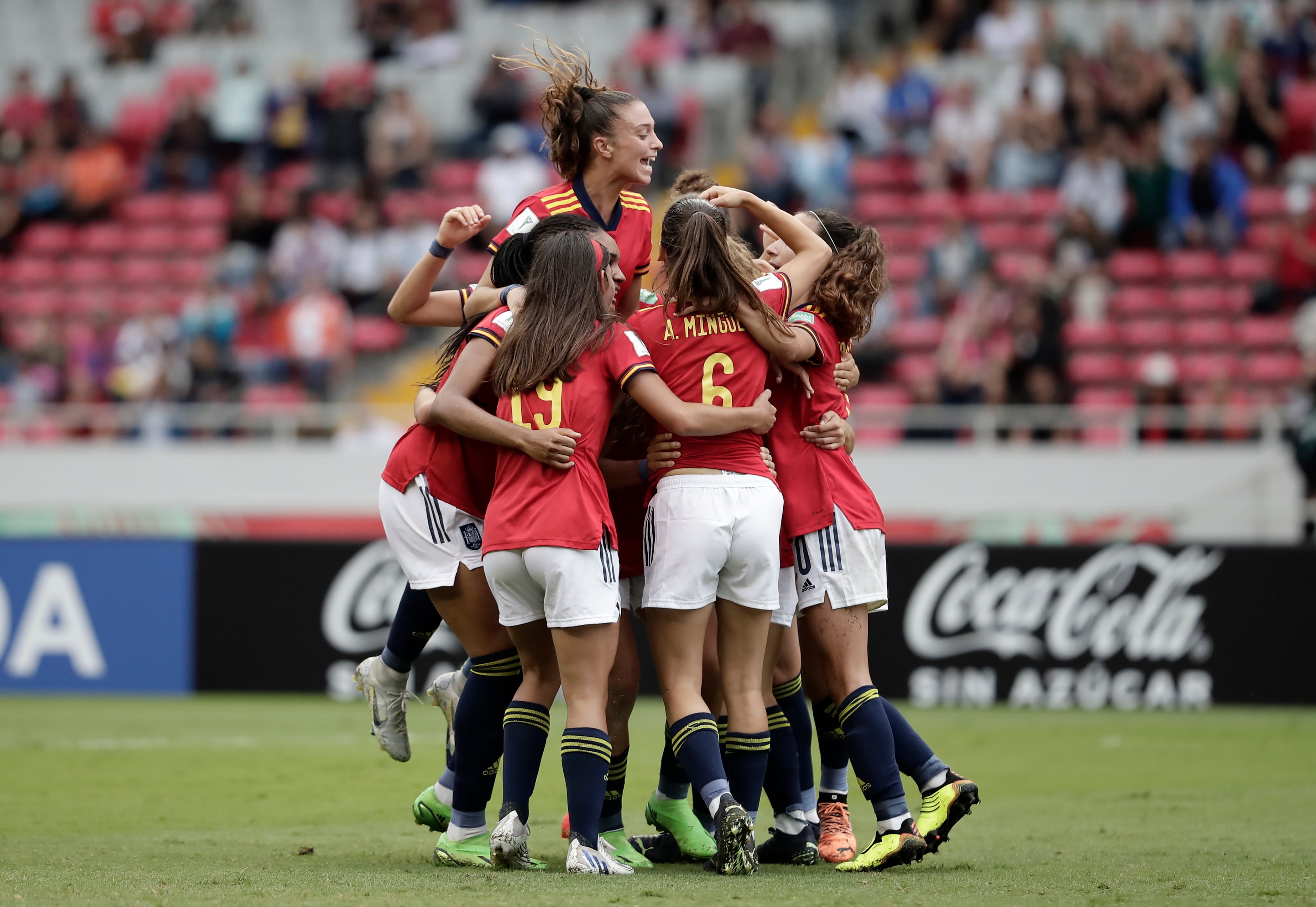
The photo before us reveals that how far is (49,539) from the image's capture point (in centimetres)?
1276

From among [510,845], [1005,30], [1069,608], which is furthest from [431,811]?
[1005,30]

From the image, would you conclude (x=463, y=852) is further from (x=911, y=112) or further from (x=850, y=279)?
(x=911, y=112)

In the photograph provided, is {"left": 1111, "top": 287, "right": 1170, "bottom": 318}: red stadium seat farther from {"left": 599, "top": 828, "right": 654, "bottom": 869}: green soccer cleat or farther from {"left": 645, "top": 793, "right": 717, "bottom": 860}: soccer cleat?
{"left": 599, "top": 828, "right": 654, "bottom": 869}: green soccer cleat

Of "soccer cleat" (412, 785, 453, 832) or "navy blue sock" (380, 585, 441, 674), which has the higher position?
"navy blue sock" (380, 585, 441, 674)

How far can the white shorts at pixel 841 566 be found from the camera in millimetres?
5734

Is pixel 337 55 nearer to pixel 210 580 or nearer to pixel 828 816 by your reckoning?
pixel 210 580

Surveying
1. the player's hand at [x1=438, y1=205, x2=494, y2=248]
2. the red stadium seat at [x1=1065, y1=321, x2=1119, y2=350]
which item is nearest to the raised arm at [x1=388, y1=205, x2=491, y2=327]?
the player's hand at [x1=438, y1=205, x2=494, y2=248]

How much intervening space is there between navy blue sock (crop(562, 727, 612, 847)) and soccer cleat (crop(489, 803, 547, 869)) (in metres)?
0.21

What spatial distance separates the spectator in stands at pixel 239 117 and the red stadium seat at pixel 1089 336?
10.2 m

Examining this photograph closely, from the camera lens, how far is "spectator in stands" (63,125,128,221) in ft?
63.8

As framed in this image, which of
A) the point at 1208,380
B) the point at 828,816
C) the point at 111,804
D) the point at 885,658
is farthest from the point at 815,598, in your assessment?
the point at 1208,380

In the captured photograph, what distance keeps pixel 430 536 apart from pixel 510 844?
1.15m

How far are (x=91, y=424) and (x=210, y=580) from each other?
14.2 feet

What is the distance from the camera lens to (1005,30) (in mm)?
18047
